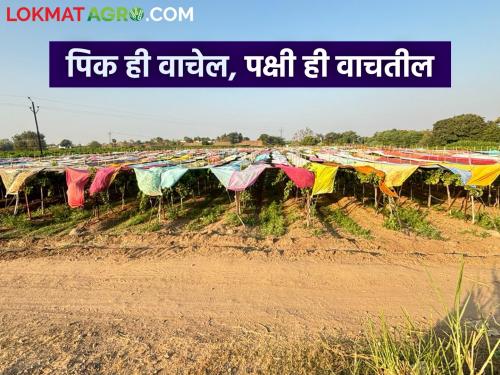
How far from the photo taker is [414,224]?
28.7 ft

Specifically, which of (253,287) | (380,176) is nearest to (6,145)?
(380,176)

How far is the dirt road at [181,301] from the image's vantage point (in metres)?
3.42

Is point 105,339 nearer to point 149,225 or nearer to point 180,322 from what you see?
point 180,322

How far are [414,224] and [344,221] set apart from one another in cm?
189

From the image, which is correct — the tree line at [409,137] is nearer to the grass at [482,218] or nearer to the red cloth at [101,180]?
the grass at [482,218]

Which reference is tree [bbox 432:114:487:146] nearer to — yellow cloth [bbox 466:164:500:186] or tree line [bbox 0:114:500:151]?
tree line [bbox 0:114:500:151]

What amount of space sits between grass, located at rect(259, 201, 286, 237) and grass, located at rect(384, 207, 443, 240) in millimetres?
2815

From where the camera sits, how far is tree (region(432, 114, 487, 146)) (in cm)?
3906

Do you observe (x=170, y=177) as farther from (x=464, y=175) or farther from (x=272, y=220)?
(x=464, y=175)

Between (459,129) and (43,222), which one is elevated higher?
(459,129)

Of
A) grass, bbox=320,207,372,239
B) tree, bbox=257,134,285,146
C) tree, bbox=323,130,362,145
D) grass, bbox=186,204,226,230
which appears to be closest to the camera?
grass, bbox=320,207,372,239

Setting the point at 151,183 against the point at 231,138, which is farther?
the point at 231,138

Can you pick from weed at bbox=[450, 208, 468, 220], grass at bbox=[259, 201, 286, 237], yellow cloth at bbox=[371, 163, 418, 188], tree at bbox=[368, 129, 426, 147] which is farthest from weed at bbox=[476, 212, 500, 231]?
tree at bbox=[368, 129, 426, 147]

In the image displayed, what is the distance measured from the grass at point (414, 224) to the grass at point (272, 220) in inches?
111
